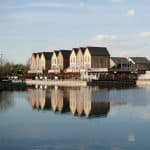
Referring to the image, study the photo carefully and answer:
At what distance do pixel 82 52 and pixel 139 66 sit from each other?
16.6 m

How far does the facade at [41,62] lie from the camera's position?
117000 millimetres

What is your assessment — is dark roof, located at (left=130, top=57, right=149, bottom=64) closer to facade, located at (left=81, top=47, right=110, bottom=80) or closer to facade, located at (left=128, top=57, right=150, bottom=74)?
facade, located at (left=128, top=57, right=150, bottom=74)

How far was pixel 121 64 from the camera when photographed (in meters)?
100

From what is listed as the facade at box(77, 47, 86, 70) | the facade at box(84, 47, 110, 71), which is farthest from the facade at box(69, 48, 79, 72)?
the facade at box(84, 47, 110, 71)

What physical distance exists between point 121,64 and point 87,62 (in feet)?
27.5

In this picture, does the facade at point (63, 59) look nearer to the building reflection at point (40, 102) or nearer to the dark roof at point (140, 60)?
the dark roof at point (140, 60)

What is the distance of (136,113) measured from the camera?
1074 inches

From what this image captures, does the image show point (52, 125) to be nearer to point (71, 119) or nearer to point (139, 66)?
point (71, 119)

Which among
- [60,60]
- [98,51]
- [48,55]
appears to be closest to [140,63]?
[98,51]

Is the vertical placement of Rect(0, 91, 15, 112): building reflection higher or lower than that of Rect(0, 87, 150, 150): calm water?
lower

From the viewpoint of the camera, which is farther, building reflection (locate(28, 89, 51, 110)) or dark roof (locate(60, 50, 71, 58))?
dark roof (locate(60, 50, 71, 58))

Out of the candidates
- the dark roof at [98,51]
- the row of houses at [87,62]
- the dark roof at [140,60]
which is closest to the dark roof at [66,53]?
the row of houses at [87,62]

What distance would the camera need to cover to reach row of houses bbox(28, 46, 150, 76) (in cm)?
9750

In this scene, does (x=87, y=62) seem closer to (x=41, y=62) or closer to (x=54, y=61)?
(x=54, y=61)
